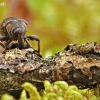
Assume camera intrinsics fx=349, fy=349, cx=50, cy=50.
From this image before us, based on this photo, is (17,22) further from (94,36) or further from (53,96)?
(94,36)

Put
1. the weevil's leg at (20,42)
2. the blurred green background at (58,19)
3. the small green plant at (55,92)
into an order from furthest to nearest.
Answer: the blurred green background at (58,19), the weevil's leg at (20,42), the small green plant at (55,92)

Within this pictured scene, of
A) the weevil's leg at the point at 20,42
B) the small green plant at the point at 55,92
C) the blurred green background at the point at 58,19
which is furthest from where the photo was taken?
the blurred green background at the point at 58,19

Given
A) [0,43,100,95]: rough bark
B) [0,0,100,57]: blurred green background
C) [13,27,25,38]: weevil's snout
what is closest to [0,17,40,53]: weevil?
[13,27,25,38]: weevil's snout

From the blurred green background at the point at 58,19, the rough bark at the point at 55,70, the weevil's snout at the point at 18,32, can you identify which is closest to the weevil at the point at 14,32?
the weevil's snout at the point at 18,32

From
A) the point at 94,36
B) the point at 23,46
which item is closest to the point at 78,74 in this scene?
the point at 23,46

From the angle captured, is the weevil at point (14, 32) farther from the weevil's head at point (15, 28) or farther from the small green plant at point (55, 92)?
the small green plant at point (55, 92)

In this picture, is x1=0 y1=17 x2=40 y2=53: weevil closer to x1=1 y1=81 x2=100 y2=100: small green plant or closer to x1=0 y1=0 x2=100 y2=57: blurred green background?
x1=1 y1=81 x2=100 y2=100: small green plant
